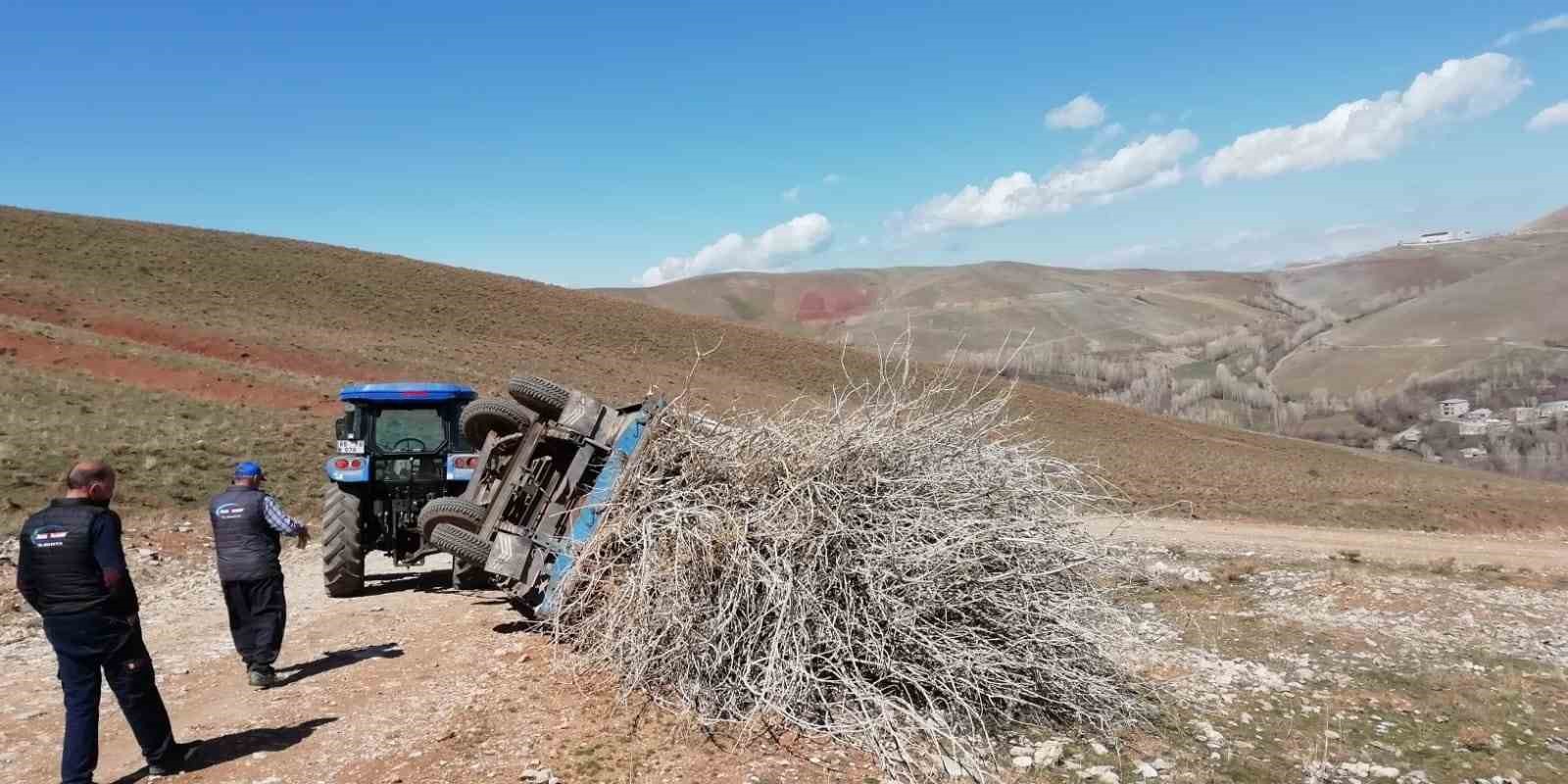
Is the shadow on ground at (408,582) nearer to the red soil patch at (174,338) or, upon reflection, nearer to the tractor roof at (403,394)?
the tractor roof at (403,394)

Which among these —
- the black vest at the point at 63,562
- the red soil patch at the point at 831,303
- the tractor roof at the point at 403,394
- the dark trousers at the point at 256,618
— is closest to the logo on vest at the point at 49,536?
the black vest at the point at 63,562

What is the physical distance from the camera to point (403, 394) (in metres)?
8.59

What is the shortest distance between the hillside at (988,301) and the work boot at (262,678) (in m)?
63.3

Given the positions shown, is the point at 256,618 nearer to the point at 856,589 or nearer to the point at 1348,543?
the point at 856,589

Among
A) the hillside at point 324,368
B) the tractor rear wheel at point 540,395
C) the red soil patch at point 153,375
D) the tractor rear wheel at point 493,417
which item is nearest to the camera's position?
the tractor rear wheel at point 540,395

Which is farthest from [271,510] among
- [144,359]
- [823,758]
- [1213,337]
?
[1213,337]

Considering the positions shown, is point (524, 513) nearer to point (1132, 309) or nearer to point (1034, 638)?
point (1034, 638)

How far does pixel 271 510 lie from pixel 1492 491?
111 feet

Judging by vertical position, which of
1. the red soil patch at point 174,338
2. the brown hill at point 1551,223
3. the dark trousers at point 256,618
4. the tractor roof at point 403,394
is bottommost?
the dark trousers at point 256,618

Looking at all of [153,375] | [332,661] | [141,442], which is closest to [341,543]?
[332,661]

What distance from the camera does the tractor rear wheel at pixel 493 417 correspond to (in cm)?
715

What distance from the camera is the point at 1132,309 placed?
99000mm

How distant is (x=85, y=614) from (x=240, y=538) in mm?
1476

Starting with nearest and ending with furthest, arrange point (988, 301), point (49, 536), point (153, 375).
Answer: point (49, 536)
point (153, 375)
point (988, 301)
